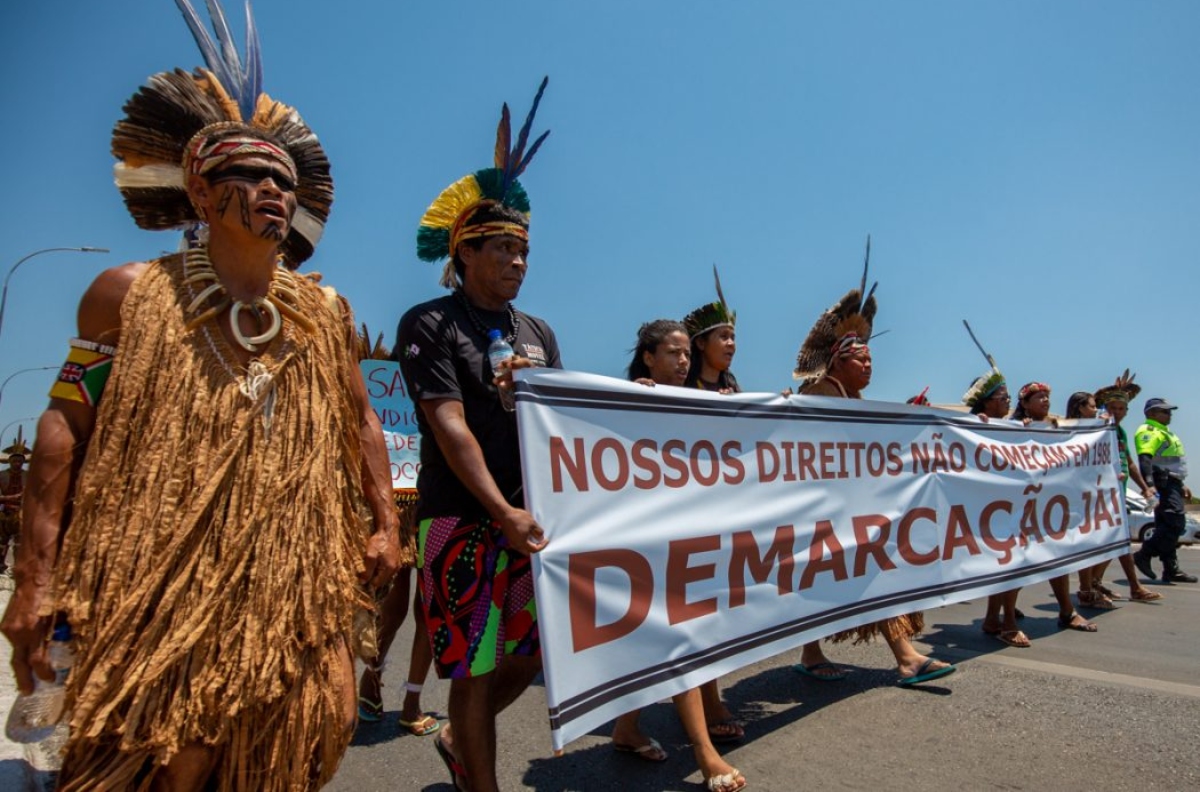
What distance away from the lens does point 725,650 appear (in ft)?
10.2

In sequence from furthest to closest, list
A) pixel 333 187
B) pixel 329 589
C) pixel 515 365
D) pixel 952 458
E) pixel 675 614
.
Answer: pixel 952 458 → pixel 675 614 → pixel 515 365 → pixel 333 187 → pixel 329 589

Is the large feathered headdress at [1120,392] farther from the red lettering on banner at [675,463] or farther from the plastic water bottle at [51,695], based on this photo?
→ the plastic water bottle at [51,695]

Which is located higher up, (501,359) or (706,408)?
(501,359)

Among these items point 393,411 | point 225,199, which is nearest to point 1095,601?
point 393,411

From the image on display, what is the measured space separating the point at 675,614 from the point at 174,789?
68.1 inches

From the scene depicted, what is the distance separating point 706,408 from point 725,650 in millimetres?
991

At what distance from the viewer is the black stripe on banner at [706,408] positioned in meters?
2.71

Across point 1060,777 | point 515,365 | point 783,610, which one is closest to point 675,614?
point 783,610

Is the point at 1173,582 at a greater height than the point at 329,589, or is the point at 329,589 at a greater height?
the point at 329,589

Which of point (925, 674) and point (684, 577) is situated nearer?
point (684, 577)

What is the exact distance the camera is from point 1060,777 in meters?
2.99

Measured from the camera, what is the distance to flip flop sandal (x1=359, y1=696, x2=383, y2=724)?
3.73 metres

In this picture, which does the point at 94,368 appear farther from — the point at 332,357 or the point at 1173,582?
the point at 1173,582

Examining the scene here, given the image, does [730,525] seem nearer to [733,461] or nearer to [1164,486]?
[733,461]
